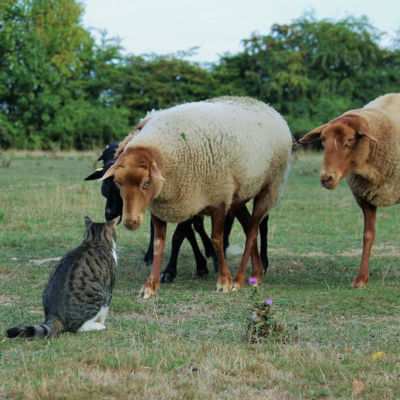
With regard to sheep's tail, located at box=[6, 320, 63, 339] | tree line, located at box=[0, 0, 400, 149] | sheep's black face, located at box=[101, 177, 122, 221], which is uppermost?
tree line, located at box=[0, 0, 400, 149]

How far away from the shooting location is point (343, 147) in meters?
8.15

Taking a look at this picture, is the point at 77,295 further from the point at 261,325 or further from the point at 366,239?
the point at 366,239

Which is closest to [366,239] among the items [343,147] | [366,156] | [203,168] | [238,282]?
[366,156]

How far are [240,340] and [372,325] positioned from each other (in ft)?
4.56

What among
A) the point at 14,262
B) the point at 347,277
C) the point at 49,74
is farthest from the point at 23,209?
the point at 49,74

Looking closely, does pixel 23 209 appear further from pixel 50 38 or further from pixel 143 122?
pixel 50 38

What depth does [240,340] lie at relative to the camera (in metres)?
5.85

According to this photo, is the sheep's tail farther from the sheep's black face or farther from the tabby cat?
the sheep's black face

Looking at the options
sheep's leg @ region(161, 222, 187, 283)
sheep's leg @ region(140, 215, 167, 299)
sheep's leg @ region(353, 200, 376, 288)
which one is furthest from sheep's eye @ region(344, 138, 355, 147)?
sheep's leg @ region(161, 222, 187, 283)

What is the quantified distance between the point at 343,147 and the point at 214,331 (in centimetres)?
277

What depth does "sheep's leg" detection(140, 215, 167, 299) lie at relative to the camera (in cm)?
799

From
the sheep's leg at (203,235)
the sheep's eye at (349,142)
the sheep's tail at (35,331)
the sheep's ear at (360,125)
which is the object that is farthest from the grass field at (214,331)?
the sheep's ear at (360,125)

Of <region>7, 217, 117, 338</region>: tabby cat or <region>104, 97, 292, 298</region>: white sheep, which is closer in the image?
<region>7, 217, 117, 338</region>: tabby cat

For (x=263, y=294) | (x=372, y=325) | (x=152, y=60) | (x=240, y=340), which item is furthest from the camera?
(x=152, y=60)
